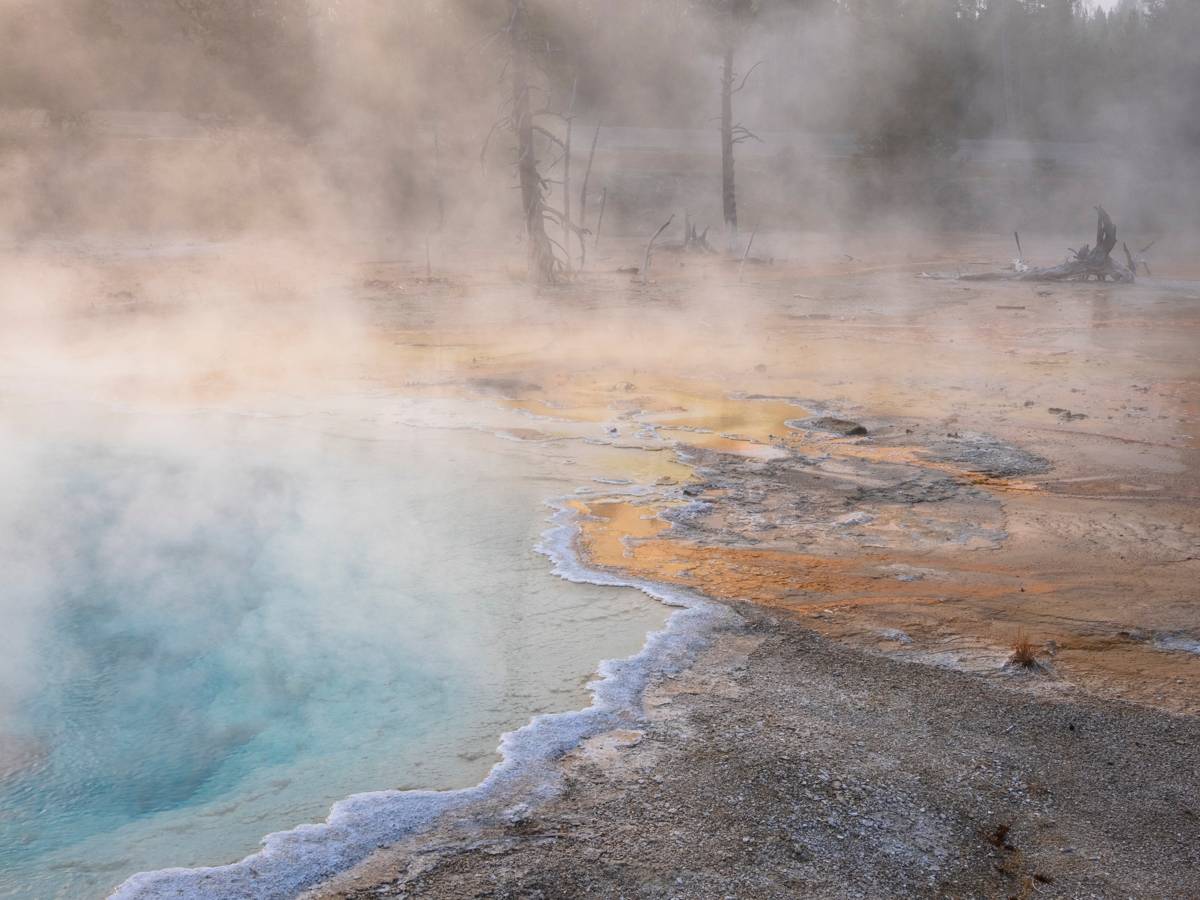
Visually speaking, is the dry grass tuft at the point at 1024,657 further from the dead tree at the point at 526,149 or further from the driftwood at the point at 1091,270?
the driftwood at the point at 1091,270

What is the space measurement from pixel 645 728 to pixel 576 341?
5.90 meters

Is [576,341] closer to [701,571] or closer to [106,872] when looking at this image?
[701,571]

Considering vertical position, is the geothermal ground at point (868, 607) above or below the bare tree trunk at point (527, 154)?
below

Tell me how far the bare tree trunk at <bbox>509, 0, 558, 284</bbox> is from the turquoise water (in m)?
5.91

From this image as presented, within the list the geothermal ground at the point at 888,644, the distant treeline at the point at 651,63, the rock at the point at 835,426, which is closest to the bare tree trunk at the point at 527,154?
the distant treeline at the point at 651,63

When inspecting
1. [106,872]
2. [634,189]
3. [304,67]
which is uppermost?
[304,67]

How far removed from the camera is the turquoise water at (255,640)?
83.8 inches

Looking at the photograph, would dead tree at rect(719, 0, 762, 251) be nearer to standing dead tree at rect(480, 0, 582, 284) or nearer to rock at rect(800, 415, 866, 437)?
standing dead tree at rect(480, 0, 582, 284)

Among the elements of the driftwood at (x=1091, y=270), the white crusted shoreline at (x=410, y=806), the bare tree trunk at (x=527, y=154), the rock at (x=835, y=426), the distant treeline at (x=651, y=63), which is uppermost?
the distant treeline at (x=651, y=63)

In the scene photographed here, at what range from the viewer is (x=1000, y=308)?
970 centimetres

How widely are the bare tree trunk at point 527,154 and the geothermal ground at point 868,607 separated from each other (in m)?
2.84

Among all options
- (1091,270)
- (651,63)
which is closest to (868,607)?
(1091,270)

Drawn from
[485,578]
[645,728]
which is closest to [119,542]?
[485,578]

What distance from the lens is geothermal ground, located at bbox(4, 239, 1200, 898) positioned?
6.12ft
